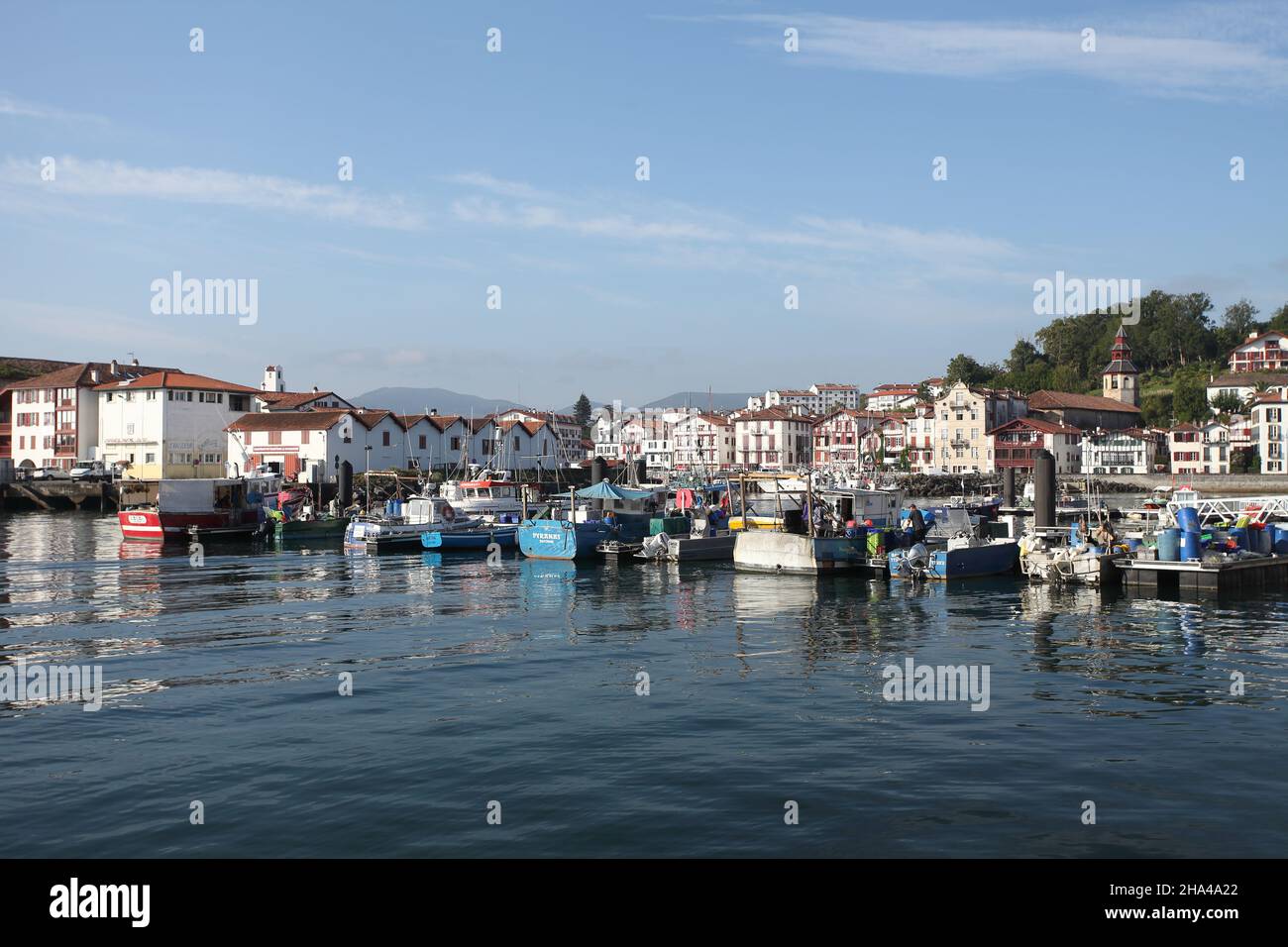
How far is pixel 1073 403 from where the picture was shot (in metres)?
120

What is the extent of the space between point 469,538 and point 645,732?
31.1 meters

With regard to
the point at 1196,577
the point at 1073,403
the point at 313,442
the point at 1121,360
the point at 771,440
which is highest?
the point at 1121,360

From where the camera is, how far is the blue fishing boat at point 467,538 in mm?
44469

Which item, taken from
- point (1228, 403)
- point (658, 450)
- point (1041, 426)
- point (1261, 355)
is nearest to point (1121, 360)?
point (1261, 355)

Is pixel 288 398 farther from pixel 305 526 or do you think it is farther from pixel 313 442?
pixel 305 526

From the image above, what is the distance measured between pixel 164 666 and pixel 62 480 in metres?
70.0

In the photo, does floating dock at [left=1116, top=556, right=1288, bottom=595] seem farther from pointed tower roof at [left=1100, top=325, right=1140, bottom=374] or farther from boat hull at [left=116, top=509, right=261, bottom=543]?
pointed tower roof at [left=1100, top=325, right=1140, bottom=374]

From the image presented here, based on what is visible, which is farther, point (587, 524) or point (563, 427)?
point (563, 427)

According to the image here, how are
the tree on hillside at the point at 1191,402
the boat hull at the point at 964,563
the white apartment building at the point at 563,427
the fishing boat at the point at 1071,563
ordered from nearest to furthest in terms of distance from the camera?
the fishing boat at the point at 1071,563
the boat hull at the point at 964,563
the tree on hillside at the point at 1191,402
the white apartment building at the point at 563,427

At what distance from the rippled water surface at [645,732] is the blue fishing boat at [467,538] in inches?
621

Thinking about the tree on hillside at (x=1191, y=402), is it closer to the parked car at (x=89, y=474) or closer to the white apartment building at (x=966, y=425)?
the white apartment building at (x=966, y=425)

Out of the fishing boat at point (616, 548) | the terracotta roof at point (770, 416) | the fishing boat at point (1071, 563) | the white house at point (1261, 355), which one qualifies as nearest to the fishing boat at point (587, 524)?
the fishing boat at point (616, 548)
